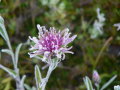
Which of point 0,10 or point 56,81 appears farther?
point 0,10

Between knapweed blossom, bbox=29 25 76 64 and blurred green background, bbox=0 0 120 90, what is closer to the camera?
knapweed blossom, bbox=29 25 76 64

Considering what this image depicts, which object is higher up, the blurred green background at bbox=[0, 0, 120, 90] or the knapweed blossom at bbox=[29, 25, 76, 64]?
the blurred green background at bbox=[0, 0, 120, 90]

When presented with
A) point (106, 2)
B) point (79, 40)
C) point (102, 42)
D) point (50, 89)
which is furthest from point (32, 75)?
point (106, 2)

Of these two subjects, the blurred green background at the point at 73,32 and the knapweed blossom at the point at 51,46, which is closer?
the knapweed blossom at the point at 51,46

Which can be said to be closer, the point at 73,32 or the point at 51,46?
the point at 51,46

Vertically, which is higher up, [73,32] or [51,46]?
[73,32]

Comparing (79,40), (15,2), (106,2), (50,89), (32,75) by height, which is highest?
(15,2)

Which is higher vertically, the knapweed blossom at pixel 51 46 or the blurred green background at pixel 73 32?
the blurred green background at pixel 73 32

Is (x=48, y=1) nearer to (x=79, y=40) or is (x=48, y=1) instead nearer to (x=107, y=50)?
(x=79, y=40)
